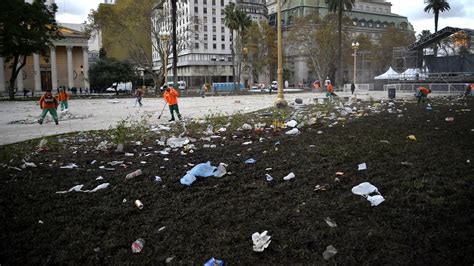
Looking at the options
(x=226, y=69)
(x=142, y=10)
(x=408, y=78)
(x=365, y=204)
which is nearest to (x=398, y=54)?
(x=408, y=78)

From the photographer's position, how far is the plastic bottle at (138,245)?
10.3 feet

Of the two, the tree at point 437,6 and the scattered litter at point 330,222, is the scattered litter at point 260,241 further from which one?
the tree at point 437,6

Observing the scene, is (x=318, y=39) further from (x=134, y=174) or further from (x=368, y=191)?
(x=368, y=191)

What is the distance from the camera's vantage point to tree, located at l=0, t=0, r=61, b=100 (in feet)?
105

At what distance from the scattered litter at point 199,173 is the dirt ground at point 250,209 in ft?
0.45

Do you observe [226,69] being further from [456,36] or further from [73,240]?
[73,240]

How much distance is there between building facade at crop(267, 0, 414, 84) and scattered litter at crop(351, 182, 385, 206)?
72.4 meters

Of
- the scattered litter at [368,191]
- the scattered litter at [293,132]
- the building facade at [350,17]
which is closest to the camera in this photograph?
the scattered litter at [368,191]

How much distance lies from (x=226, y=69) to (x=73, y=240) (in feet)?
281

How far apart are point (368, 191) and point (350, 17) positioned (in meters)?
79.5

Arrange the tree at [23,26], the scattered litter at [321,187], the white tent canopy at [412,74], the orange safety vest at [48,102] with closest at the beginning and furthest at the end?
the scattered litter at [321,187], the orange safety vest at [48,102], the tree at [23,26], the white tent canopy at [412,74]

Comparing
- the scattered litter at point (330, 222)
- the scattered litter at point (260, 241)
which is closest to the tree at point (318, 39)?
the scattered litter at point (330, 222)

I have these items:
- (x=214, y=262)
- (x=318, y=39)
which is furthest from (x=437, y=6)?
(x=214, y=262)

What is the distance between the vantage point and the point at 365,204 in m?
3.84
